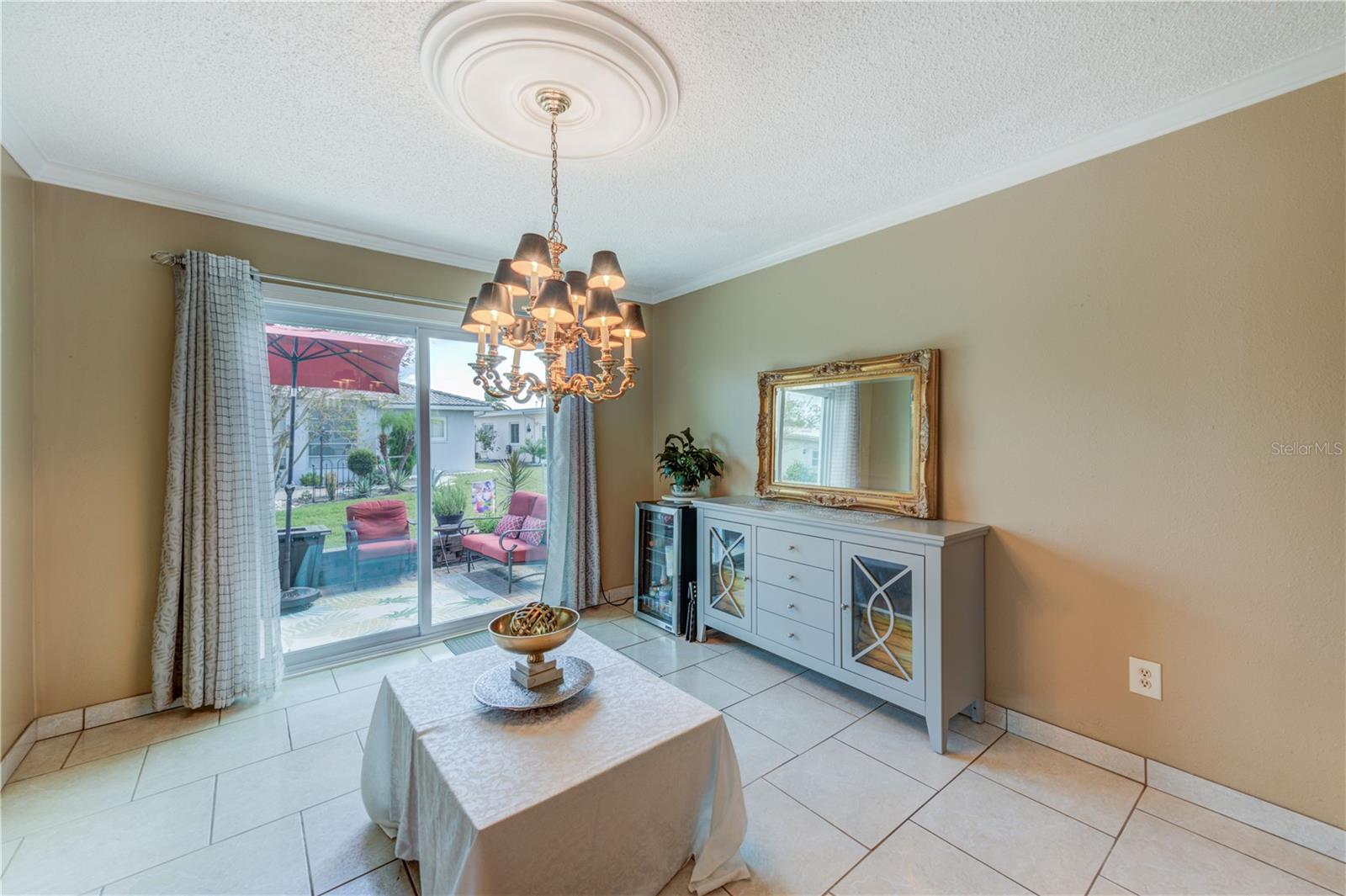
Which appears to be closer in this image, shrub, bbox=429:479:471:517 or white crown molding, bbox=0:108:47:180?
white crown molding, bbox=0:108:47:180

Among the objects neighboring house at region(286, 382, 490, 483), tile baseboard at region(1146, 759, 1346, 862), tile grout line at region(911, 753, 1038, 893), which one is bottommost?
tile grout line at region(911, 753, 1038, 893)

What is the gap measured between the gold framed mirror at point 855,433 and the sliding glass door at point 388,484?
1703 millimetres

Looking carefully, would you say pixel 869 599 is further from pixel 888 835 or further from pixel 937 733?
pixel 888 835

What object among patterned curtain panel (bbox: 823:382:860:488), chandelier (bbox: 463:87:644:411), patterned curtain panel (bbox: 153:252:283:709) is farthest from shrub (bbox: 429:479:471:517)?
patterned curtain panel (bbox: 823:382:860:488)

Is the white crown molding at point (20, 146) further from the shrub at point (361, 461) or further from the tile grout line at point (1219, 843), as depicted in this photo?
the tile grout line at point (1219, 843)

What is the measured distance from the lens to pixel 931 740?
7.14ft

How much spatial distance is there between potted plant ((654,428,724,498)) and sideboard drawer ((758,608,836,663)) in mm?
1018

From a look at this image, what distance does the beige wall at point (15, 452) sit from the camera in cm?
198

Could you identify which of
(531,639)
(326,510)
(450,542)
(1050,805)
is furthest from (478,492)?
(1050,805)

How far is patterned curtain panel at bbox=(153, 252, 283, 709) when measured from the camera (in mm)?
2422

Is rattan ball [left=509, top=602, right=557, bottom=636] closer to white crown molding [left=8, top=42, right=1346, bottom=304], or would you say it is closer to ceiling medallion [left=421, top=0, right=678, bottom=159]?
ceiling medallion [left=421, top=0, right=678, bottom=159]

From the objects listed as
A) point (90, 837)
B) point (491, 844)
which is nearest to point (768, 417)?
point (491, 844)

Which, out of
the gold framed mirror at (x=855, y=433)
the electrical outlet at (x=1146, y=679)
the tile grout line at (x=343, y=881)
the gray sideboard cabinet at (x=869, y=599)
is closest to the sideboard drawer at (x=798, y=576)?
the gray sideboard cabinet at (x=869, y=599)

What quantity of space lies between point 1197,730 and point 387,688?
2.77 m
